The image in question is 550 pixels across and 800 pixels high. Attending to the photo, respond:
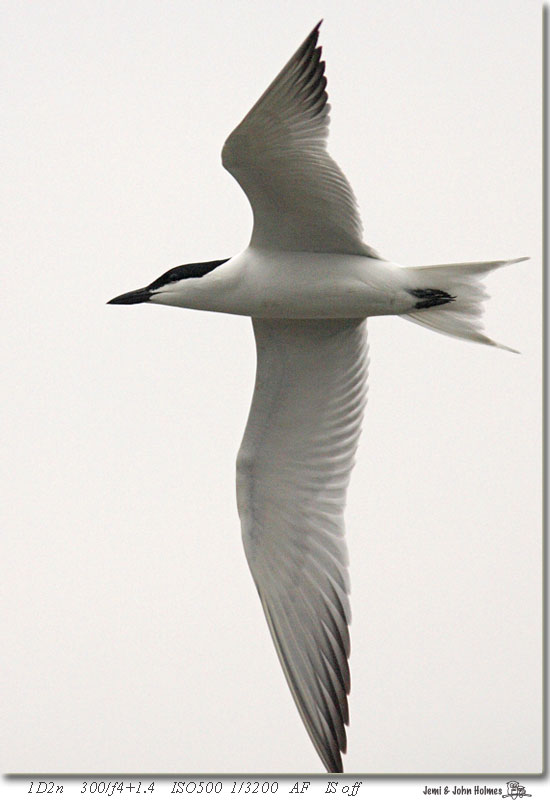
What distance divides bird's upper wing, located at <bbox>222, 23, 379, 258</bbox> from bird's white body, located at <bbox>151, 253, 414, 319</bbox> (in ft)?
0.24

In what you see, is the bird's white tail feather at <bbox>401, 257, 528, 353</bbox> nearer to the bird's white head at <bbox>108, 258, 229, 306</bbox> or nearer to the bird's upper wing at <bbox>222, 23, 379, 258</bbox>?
the bird's upper wing at <bbox>222, 23, 379, 258</bbox>

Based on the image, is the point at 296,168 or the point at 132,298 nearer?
the point at 296,168

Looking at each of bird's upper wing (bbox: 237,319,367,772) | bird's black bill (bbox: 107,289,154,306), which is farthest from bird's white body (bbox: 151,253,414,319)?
bird's upper wing (bbox: 237,319,367,772)

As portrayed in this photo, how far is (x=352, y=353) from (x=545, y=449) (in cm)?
149

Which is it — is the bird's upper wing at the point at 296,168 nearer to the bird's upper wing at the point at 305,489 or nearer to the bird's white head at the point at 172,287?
the bird's white head at the point at 172,287

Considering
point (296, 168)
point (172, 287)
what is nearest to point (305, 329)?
point (172, 287)

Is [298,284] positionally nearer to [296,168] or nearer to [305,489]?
[296,168]

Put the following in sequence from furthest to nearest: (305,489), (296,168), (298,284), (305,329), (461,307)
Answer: (305,489) < (305,329) < (461,307) < (298,284) < (296,168)

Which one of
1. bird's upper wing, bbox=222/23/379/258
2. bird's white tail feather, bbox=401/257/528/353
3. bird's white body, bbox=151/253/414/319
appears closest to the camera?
bird's upper wing, bbox=222/23/379/258

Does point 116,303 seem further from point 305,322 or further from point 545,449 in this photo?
point 545,449

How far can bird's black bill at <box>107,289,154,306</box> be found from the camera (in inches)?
293

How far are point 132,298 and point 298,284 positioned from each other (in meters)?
0.89

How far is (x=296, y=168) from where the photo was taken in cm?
685

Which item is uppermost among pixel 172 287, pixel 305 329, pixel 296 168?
pixel 296 168
